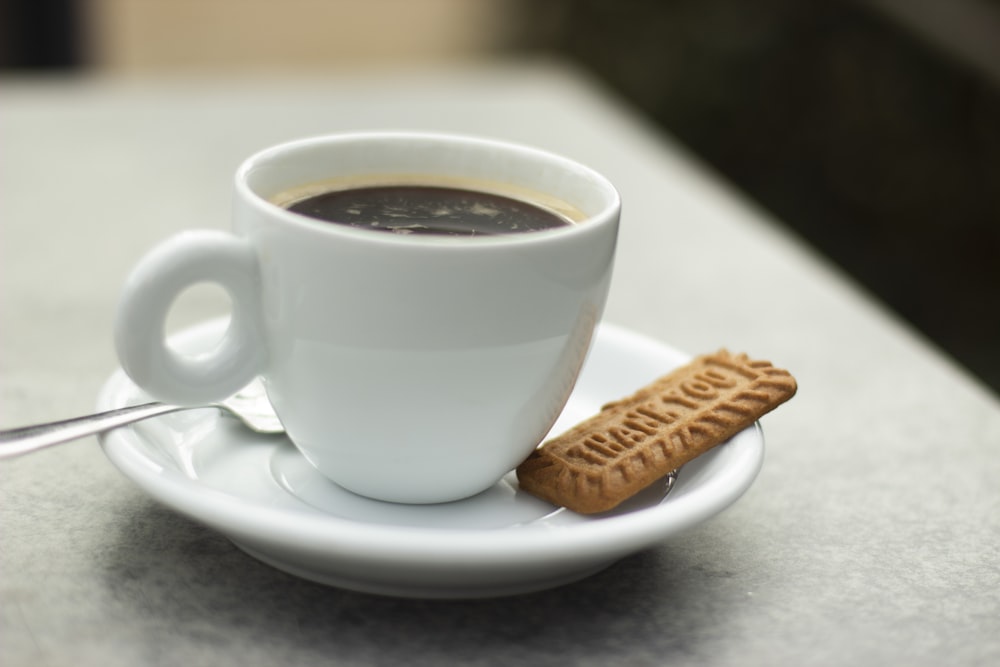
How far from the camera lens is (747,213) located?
6.71ft

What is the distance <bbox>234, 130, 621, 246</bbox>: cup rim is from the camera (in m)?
0.77

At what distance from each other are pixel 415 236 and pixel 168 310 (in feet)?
0.61

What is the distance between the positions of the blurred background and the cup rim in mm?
2358

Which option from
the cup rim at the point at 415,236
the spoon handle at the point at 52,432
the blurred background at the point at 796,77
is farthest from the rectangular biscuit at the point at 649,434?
the blurred background at the point at 796,77

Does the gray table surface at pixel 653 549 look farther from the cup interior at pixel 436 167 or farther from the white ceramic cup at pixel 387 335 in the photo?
the cup interior at pixel 436 167

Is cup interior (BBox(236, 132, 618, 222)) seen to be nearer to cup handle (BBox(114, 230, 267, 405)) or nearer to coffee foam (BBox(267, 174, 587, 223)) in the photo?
coffee foam (BBox(267, 174, 587, 223))

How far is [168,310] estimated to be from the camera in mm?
829

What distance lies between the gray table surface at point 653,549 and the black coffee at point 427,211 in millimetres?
269

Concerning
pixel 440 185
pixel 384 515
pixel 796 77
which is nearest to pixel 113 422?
pixel 384 515

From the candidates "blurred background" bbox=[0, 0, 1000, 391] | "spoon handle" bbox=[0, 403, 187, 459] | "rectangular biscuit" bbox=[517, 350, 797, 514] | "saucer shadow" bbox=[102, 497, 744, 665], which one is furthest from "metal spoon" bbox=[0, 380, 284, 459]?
"blurred background" bbox=[0, 0, 1000, 391]

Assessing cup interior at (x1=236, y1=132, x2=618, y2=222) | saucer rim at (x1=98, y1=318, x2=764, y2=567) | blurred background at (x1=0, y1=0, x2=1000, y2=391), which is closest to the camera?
saucer rim at (x1=98, y1=318, x2=764, y2=567)

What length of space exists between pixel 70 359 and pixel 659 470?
0.72 m

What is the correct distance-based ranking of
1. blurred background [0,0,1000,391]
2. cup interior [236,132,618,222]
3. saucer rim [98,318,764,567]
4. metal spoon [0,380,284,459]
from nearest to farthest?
saucer rim [98,318,764,567] < metal spoon [0,380,284,459] < cup interior [236,132,618,222] < blurred background [0,0,1000,391]

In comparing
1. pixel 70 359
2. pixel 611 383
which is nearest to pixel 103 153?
pixel 70 359
